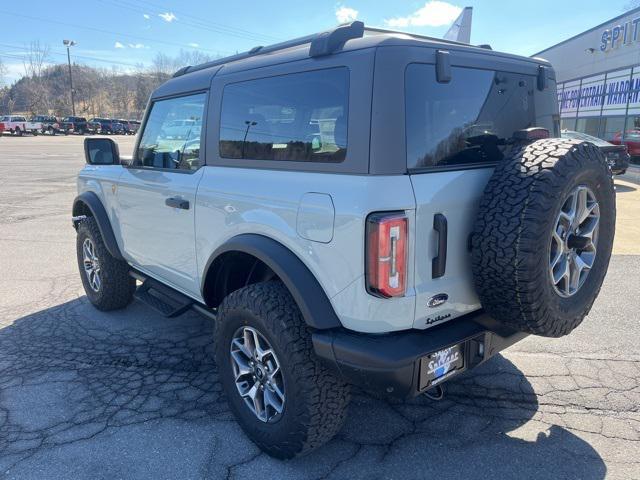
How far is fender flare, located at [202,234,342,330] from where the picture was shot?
2.26 metres

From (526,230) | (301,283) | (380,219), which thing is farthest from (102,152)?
(526,230)

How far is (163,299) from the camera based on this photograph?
3727 millimetres

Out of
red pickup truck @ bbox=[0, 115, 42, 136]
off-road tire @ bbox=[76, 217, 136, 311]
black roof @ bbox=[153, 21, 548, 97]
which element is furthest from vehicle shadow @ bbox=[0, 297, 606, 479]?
red pickup truck @ bbox=[0, 115, 42, 136]

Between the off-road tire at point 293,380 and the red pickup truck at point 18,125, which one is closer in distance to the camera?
the off-road tire at point 293,380

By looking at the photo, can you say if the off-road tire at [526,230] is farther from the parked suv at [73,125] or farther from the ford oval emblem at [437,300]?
the parked suv at [73,125]

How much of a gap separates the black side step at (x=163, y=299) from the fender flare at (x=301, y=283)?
1.22m

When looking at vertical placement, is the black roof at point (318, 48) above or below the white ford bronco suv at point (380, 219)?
above

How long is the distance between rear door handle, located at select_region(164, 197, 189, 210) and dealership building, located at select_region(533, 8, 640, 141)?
54.9 ft

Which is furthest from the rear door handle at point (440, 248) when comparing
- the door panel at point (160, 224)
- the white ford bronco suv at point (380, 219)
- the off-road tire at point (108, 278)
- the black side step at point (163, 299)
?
the off-road tire at point (108, 278)

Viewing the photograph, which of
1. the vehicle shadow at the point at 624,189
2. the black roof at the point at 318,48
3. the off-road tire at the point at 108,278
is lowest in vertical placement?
the off-road tire at the point at 108,278

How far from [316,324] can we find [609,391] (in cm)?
222

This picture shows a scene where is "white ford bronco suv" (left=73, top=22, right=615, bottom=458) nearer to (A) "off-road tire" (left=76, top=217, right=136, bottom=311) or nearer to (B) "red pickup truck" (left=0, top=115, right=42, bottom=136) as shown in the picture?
(A) "off-road tire" (left=76, top=217, right=136, bottom=311)

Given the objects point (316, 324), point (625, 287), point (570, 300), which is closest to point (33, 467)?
point (316, 324)

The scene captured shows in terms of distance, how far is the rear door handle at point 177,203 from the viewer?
3109mm
